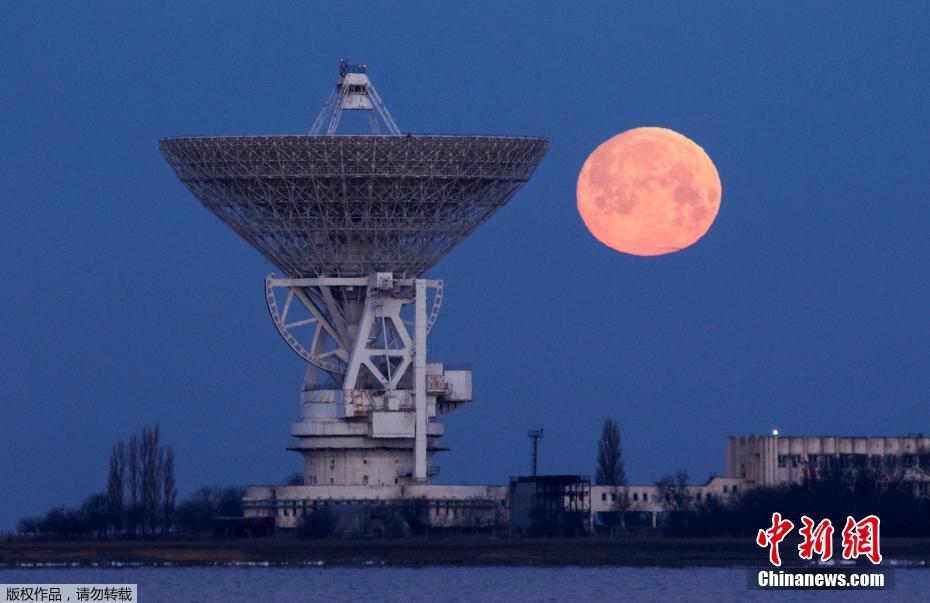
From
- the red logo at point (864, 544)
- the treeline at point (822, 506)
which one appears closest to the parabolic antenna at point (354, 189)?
the treeline at point (822, 506)

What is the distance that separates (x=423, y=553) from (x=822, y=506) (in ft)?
50.8

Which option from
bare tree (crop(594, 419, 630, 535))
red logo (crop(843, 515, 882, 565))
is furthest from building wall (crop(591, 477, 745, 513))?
red logo (crop(843, 515, 882, 565))

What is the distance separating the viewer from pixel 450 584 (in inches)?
3701

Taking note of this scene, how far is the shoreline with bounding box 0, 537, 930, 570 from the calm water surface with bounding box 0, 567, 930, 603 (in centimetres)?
256

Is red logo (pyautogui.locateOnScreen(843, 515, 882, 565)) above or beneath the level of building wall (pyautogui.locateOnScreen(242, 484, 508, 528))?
beneath

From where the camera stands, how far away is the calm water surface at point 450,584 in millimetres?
87312

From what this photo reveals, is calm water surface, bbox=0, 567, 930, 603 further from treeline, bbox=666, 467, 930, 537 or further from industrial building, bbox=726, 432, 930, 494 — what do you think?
industrial building, bbox=726, 432, 930, 494

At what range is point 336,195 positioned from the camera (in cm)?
11319

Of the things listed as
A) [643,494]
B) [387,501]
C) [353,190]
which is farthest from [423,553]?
[643,494]

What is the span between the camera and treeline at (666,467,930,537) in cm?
11525

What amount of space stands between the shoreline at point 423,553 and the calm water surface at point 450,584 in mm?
2556

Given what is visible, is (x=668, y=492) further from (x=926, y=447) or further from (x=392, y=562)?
(x=392, y=562)

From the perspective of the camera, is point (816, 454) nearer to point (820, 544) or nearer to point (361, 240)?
point (361, 240)

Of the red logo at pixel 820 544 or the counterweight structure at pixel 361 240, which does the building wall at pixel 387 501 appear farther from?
the red logo at pixel 820 544
